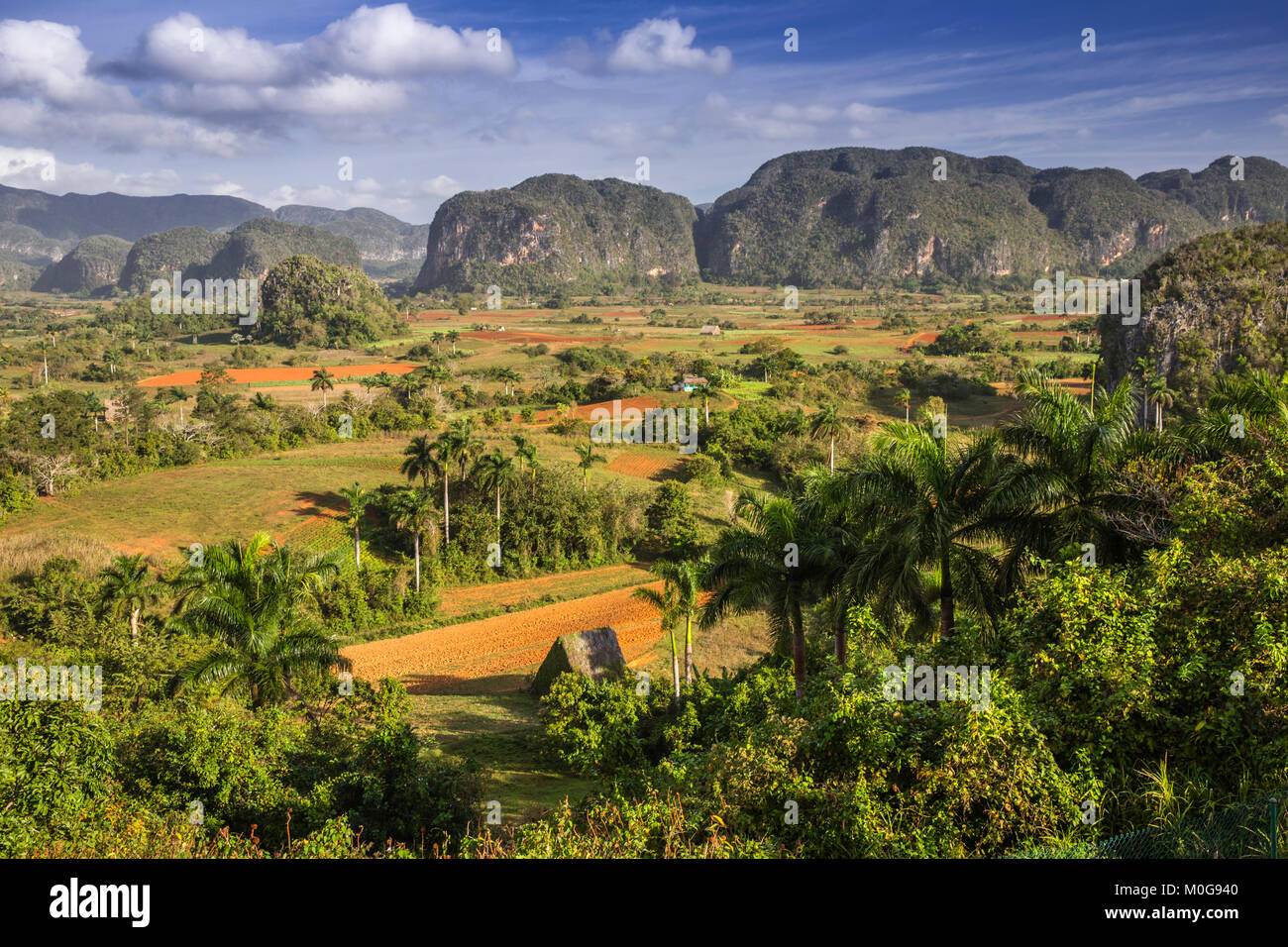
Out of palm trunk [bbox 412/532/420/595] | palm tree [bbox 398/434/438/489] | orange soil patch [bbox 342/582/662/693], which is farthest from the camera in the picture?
palm tree [bbox 398/434/438/489]

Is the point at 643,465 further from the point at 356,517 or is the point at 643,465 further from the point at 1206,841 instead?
the point at 1206,841

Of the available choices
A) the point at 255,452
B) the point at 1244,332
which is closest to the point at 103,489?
the point at 255,452

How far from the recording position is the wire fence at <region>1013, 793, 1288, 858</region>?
21.6 ft

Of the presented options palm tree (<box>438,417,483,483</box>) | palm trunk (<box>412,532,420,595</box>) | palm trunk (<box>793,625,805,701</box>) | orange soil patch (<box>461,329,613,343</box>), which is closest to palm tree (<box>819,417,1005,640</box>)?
palm trunk (<box>793,625,805,701</box>)

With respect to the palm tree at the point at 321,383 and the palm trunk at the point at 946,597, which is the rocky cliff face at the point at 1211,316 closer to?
the palm trunk at the point at 946,597

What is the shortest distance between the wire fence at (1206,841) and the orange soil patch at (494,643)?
19372 mm

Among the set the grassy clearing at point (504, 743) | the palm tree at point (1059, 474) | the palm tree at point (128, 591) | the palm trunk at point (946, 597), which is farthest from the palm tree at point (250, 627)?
the palm tree at point (1059, 474)

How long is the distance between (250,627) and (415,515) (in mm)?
15937

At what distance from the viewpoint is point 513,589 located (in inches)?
1362

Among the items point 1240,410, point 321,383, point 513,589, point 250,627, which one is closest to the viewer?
point 1240,410

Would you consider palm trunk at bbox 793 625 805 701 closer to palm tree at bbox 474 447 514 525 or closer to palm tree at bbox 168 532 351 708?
palm tree at bbox 168 532 351 708

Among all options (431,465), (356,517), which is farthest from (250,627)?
(431,465)

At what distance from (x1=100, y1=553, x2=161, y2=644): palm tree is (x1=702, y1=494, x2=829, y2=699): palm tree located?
18437 millimetres
